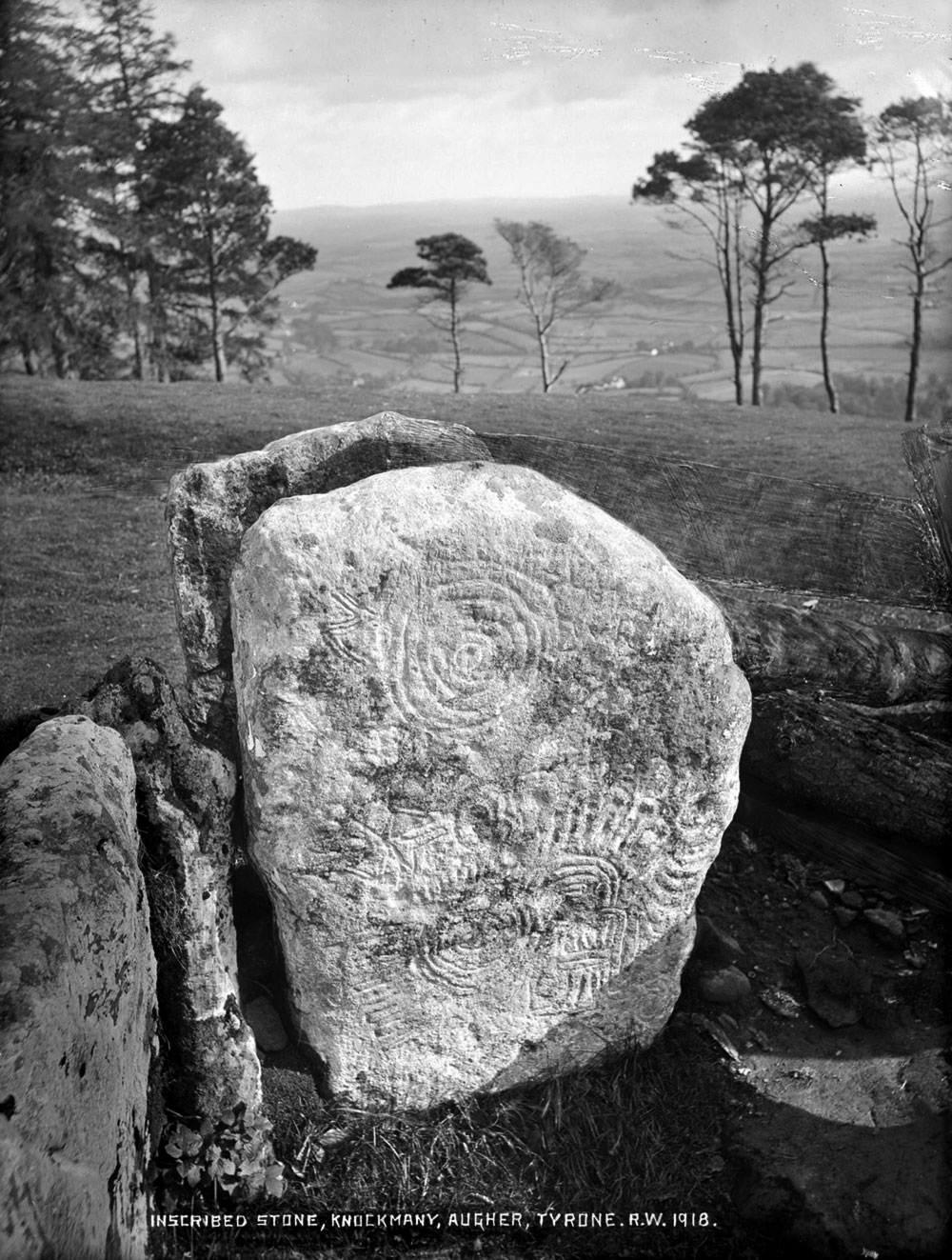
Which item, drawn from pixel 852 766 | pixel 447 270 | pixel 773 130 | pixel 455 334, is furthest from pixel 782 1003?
pixel 455 334

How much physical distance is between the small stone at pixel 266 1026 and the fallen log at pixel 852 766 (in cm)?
247

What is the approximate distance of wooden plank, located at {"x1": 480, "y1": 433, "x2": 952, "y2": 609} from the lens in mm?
4125

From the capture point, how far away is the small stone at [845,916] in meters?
4.79

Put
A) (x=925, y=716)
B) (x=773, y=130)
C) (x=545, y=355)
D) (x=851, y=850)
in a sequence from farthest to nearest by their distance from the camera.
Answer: (x=545, y=355), (x=773, y=130), (x=925, y=716), (x=851, y=850)

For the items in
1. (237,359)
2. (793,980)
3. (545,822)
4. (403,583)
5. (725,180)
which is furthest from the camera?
(237,359)

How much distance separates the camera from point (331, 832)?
11.7 ft

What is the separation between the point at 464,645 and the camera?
348cm

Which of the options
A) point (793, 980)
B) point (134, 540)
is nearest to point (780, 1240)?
point (793, 980)

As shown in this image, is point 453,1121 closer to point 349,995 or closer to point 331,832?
point 349,995

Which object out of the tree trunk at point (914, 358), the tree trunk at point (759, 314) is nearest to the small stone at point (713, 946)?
the tree trunk at point (759, 314)

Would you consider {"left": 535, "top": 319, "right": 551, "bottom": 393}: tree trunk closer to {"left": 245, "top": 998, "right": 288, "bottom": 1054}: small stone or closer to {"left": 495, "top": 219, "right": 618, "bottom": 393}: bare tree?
{"left": 495, "top": 219, "right": 618, "bottom": 393}: bare tree

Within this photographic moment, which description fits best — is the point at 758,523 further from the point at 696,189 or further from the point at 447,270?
the point at 447,270

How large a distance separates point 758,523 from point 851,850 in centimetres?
166

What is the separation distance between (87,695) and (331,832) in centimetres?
115
